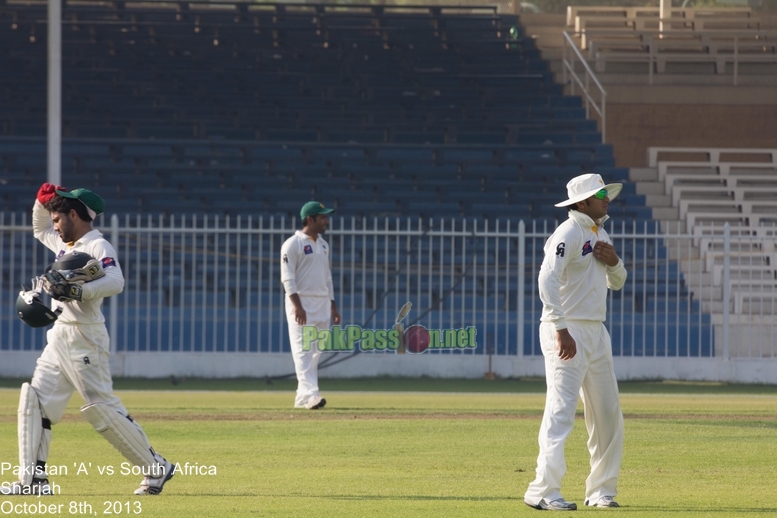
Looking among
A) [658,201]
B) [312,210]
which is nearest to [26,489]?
[312,210]

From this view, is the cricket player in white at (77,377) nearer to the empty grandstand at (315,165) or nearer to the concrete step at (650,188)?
the empty grandstand at (315,165)

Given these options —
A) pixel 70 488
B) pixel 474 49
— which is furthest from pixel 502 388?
pixel 474 49

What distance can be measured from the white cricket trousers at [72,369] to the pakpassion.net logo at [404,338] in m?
9.32

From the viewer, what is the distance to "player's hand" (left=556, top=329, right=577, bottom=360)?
611 centimetres

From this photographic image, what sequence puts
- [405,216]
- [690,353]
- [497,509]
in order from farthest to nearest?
1. [405,216]
2. [690,353]
3. [497,509]

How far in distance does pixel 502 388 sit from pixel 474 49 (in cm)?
1276

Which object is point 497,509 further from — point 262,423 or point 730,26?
point 730,26

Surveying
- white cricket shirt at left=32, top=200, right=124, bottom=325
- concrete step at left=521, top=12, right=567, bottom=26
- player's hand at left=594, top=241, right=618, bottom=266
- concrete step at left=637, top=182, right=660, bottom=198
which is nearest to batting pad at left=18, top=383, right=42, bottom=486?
white cricket shirt at left=32, top=200, right=124, bottom=325

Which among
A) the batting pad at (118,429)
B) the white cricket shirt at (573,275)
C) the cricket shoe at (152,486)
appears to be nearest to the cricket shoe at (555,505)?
the white cricket shirt at (573,275)

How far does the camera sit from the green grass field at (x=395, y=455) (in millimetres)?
6262

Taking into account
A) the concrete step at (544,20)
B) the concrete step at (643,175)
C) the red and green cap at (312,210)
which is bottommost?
the red and green cap at (312,210)

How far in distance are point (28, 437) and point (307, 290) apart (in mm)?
5480

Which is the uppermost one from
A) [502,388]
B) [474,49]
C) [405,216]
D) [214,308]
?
[474,49]

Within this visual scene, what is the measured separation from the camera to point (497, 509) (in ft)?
20.1
